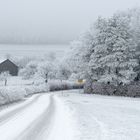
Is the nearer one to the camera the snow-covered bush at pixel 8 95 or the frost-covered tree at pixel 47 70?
the snow-covered bush at pixel 8 95

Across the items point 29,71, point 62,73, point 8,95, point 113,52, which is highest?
point 29,71

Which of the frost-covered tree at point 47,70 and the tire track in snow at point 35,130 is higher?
the frost-covered tree at point 47,70

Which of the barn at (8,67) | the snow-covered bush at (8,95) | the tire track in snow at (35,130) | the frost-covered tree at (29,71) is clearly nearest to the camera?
the tire track in snow at (35,130)

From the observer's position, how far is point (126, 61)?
178ft

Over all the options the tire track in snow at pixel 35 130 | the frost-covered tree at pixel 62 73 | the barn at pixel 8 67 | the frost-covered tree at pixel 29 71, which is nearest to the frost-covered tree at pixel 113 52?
the tire track in snow at pixel 35 130

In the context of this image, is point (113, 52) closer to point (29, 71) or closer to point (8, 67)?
point (29, 71)

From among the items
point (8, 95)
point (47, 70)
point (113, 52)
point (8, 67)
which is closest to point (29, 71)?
point (8, 67)

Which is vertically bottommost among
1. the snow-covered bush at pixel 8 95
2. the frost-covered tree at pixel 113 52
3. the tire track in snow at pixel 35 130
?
the tire track in snow at pixel 35 130

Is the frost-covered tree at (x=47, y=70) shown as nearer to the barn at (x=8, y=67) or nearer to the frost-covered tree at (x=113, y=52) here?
the barn at (x=8, y=67)

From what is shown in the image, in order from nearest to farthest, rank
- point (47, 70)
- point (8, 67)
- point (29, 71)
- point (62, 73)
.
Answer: point (62, 73) → point (47, 70) → point (29, 71) → point (8, 67)

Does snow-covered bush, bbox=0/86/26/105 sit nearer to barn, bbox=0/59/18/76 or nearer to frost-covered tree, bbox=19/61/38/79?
frost-covered tree, bbox=19/61/38/79

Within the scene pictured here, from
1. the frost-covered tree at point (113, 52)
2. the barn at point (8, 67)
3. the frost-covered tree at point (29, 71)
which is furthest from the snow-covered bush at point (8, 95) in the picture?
the barn at point (8, 67)

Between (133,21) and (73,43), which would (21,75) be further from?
(133,21)

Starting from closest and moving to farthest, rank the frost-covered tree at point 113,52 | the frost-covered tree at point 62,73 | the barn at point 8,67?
the frost-covered tree at point 113,52 → the frost-covered tree at point 62,73 → the barn at point 8,67
